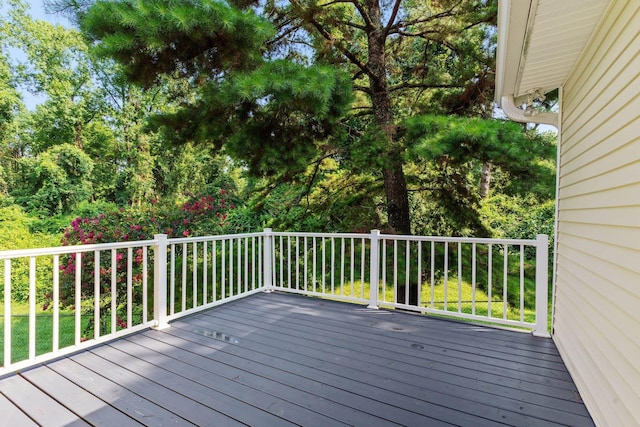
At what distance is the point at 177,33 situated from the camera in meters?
3.35

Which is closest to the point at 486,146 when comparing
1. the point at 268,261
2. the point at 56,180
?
the point at 268,261

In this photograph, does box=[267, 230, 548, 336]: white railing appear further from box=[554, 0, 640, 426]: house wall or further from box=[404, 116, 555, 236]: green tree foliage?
A: box=[404, 116, 555, 236]: green tree foliage

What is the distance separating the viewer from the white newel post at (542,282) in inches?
119

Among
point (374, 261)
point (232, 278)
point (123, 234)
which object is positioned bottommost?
point (232, 278)

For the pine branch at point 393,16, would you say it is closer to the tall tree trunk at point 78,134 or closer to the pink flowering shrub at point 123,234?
the pink flowering shrub at point 123,234

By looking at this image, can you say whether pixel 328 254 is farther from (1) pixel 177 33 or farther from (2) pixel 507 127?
(1) pixel 177 33

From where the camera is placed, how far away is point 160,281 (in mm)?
3291

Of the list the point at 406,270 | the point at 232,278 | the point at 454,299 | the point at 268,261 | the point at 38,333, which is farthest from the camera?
the point at 454,299

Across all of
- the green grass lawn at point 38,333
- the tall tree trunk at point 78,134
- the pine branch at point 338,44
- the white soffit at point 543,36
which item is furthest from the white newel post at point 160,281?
the tall tree trunk at point 78,134

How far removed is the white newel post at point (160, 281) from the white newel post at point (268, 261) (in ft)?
5.30

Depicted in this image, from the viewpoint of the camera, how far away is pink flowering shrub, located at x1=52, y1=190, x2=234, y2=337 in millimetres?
5184

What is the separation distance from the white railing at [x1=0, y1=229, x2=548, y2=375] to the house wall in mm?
759

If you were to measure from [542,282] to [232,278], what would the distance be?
356cm

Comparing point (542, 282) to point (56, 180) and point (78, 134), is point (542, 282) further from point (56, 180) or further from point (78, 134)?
point (78, 134)
